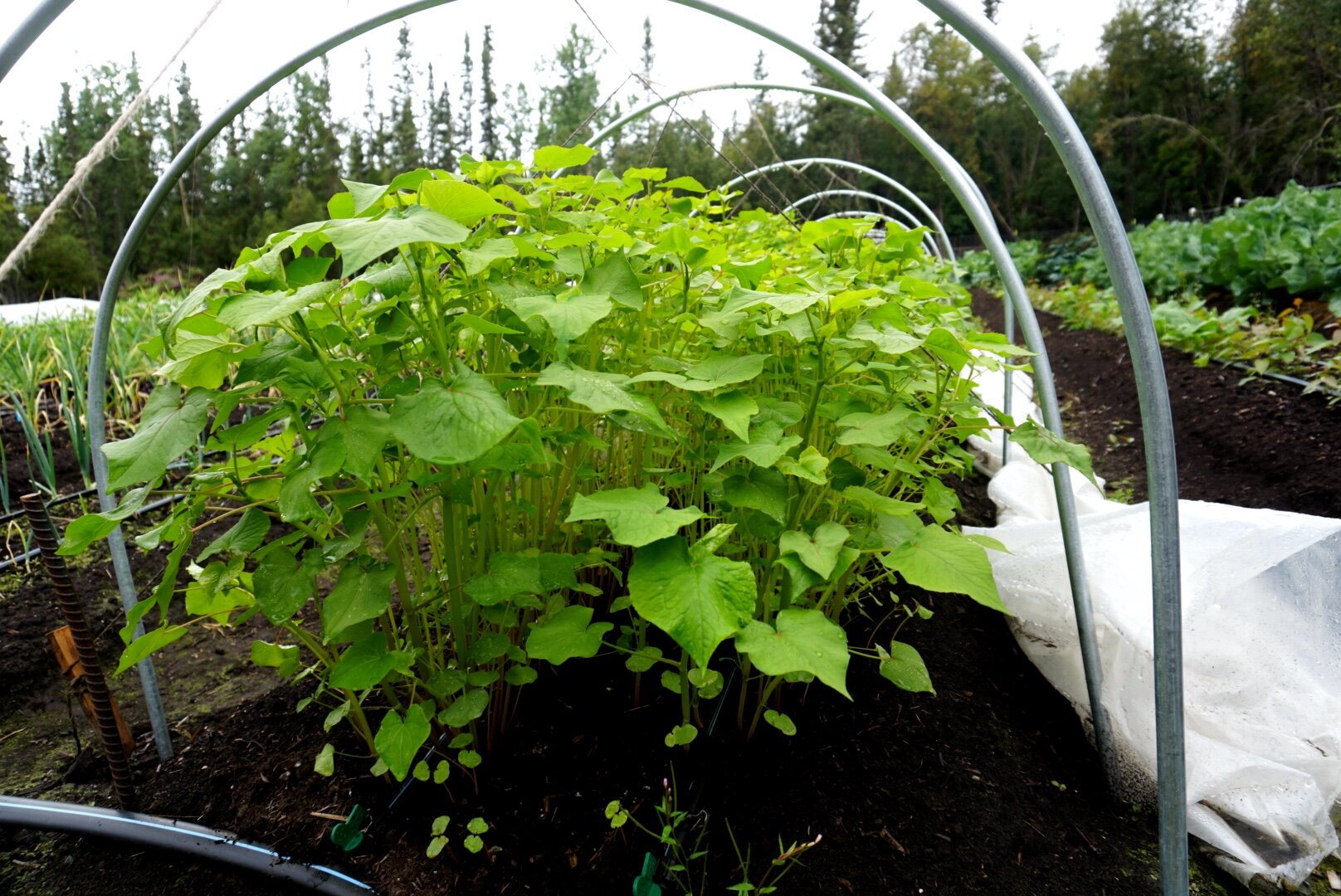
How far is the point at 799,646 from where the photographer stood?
0.83 metres

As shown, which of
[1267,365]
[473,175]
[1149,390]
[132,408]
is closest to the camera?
[1149,390]

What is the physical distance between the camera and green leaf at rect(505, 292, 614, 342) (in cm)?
82

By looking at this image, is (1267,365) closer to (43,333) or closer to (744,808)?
(744,808)

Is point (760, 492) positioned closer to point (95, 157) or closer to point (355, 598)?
point (355, 598)

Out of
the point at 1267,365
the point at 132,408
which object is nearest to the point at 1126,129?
the point at 1267,365

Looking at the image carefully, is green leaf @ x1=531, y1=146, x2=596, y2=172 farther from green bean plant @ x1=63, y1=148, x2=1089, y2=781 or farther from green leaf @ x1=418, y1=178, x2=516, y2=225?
green leaf @ x1=418, y1=178, x2=516, y2=225

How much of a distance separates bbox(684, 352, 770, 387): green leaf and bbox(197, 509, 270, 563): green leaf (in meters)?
0.61

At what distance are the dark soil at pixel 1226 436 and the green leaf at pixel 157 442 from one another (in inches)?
120

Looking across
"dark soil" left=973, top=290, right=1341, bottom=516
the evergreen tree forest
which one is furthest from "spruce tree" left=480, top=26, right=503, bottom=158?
"dark soil" left=973, top=290, right=1341, bottom=516

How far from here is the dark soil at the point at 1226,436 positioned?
2.73 metres

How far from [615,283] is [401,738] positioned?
668 mm

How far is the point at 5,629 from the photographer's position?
6.53ft

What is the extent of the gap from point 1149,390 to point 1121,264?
164 mm

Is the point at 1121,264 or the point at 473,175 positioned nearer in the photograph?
the point at 1121,264
